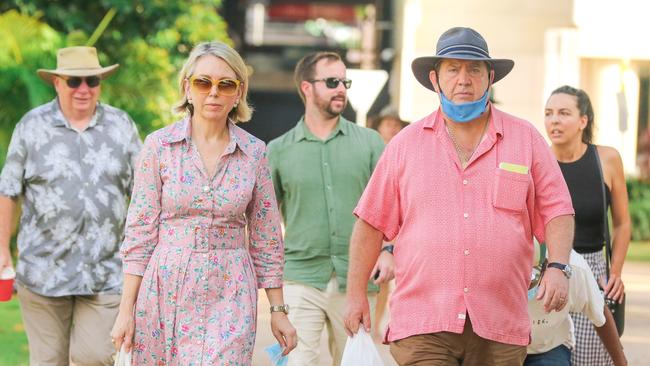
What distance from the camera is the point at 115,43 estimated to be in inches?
691

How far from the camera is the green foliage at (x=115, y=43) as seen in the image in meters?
14.4

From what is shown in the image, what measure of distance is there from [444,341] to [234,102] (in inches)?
51.9

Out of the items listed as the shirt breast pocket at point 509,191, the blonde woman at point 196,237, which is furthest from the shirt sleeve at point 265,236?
the shirt breast pocket at point 509,191

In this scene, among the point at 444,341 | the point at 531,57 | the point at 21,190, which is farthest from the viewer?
the point at 531,57

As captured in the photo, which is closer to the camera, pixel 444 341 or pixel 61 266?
pixel 444 341

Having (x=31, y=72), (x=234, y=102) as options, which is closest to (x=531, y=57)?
(x=31, y=72)

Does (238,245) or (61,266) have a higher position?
(238,245)

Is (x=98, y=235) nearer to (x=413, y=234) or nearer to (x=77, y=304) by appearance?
(x=77, y=304)

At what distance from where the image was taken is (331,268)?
7754mm

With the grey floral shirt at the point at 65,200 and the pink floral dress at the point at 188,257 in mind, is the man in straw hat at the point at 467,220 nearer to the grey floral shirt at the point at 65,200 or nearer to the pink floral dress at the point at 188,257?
the pink floral dress at the point at 188,257

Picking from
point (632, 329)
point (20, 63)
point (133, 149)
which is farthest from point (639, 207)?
point (133, 149)

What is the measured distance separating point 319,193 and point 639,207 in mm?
18527

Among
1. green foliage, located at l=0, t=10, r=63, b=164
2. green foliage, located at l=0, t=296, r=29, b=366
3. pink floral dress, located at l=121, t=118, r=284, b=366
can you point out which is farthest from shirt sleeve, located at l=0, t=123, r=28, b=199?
green foliage, located at l=0, t=10, r=63, b=164

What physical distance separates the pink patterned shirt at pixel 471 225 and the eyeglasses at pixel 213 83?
28.1 inches
